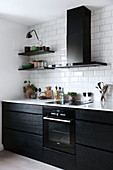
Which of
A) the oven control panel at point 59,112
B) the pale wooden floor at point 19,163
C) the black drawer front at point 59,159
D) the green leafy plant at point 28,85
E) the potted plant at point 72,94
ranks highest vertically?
the green leafy plant at point 28,85

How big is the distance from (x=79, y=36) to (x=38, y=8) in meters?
0.84

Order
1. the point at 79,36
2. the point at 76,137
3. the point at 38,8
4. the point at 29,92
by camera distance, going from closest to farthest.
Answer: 1. the point at 76,137
2. the point at 79,36
3. the point at 38,8
4. the point at 29,92

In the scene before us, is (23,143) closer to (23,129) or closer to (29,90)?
(23,129)

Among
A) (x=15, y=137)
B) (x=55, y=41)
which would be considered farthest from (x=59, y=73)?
(x=15, y=137)

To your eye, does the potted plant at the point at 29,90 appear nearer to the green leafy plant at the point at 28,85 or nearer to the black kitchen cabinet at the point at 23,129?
the green leafy plant at the point at 28,85

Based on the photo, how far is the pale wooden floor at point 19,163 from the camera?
9.61ft

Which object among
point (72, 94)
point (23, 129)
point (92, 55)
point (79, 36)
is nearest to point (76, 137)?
point (72, 94)

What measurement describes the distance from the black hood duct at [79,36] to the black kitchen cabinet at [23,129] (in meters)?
0.99

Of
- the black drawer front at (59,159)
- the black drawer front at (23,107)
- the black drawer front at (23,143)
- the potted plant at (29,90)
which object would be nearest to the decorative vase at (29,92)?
the potted plant at (29,90)

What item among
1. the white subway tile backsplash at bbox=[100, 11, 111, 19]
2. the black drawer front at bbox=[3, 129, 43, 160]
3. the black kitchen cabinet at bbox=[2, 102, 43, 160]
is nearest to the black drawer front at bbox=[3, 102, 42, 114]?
the black kitchen cabinet at bbox=[2, 102, 43, 160]

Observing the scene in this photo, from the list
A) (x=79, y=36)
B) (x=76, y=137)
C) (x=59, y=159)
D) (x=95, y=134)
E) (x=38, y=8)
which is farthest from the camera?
(x=38, y=8)

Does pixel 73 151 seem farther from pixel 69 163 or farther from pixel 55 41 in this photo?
pixel 55 41

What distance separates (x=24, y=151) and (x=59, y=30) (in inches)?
90.2

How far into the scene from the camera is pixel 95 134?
246 cm
